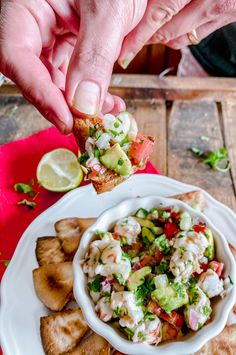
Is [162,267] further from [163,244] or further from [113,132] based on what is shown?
[113,132]

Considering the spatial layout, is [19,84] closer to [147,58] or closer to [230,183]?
[230,183]

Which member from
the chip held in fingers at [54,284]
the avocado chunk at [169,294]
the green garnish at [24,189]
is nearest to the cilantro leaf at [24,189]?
the green garnish at [24,189]

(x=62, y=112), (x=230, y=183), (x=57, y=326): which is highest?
(x=62, y=112)

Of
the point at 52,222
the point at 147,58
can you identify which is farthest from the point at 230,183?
the point at 147,58

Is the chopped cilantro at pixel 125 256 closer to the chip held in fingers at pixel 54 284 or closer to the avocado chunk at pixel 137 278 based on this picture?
the avocado chunk at pixel 137 278

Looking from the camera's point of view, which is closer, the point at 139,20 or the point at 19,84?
the point at 19,84

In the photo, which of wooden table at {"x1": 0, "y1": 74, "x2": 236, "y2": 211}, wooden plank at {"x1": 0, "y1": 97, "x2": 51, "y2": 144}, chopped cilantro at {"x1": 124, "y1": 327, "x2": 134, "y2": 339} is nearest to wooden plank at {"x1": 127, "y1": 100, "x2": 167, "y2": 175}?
wooden table at {"x1": 0, "y1": 74, "x2": 236, "y2": 211}

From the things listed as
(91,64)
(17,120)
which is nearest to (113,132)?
(91,64)
